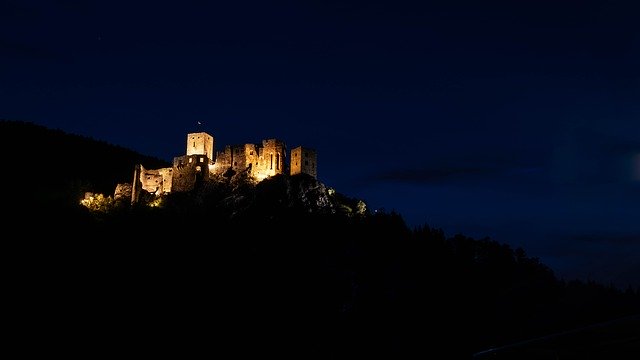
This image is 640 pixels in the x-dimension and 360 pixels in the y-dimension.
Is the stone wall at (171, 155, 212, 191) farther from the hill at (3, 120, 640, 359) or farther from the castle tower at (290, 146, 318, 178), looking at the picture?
the castle tower at (290, 146, 318, 178)

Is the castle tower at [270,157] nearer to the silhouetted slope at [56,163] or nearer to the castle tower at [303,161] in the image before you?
the castle tower at [303,161]

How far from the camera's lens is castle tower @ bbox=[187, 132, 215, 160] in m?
75.9

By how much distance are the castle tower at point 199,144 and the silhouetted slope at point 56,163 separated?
2386 cm

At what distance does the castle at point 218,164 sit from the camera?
73312 mm

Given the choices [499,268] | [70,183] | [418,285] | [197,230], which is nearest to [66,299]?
[197,230]

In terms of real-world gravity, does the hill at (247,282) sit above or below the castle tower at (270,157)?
below

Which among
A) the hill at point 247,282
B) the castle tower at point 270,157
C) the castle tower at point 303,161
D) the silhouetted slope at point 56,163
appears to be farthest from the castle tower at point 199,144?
the silhouetted slope at point 56,163

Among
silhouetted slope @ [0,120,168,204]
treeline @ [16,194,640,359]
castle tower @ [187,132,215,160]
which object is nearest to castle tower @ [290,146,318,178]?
treeline @ [16,194,640,359]

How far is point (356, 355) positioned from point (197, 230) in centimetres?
2692

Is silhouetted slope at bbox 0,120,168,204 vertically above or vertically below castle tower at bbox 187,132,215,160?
above

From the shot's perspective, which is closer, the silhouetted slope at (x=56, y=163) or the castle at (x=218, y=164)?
the castle at (x=218, y=164)

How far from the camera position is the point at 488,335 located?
7031cm

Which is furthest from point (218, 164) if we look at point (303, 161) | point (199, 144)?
point (303, 161)

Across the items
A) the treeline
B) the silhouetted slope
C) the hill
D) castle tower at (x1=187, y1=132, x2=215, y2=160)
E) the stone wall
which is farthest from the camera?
the silhouetted slope
